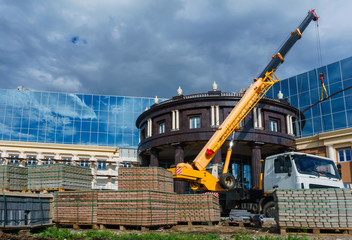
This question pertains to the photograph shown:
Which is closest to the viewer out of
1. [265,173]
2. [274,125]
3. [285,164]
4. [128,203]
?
[128,203]

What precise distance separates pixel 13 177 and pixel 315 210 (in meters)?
15.4

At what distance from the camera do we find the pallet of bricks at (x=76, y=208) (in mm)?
15352

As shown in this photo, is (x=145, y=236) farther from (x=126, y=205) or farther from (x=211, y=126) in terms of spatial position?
(x=211, y=126)

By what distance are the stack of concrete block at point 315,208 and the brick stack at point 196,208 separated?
15.7 feet

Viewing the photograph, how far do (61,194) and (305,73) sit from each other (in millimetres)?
45678

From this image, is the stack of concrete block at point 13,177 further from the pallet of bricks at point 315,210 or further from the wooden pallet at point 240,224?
the pallet of bricks at point 315,210

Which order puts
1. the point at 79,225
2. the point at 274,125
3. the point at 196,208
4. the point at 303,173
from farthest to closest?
the point at 274,125 → the point at 196,208 → the point at 303,173 → the point at 79,225

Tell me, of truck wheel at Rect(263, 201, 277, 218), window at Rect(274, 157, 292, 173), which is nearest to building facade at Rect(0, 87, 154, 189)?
truck wheel at Rect(263, 201, 277, 218)

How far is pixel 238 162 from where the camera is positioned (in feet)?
134

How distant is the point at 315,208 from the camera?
1323 cm

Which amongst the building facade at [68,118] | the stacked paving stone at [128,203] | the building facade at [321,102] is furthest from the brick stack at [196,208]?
the building facade at [68,118]

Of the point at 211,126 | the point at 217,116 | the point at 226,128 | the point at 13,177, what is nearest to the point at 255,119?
the point at 217,116

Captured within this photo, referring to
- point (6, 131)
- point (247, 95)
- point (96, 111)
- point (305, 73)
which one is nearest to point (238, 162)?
point (247, 95)

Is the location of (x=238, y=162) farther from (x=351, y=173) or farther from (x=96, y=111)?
(x=96, y=111)
